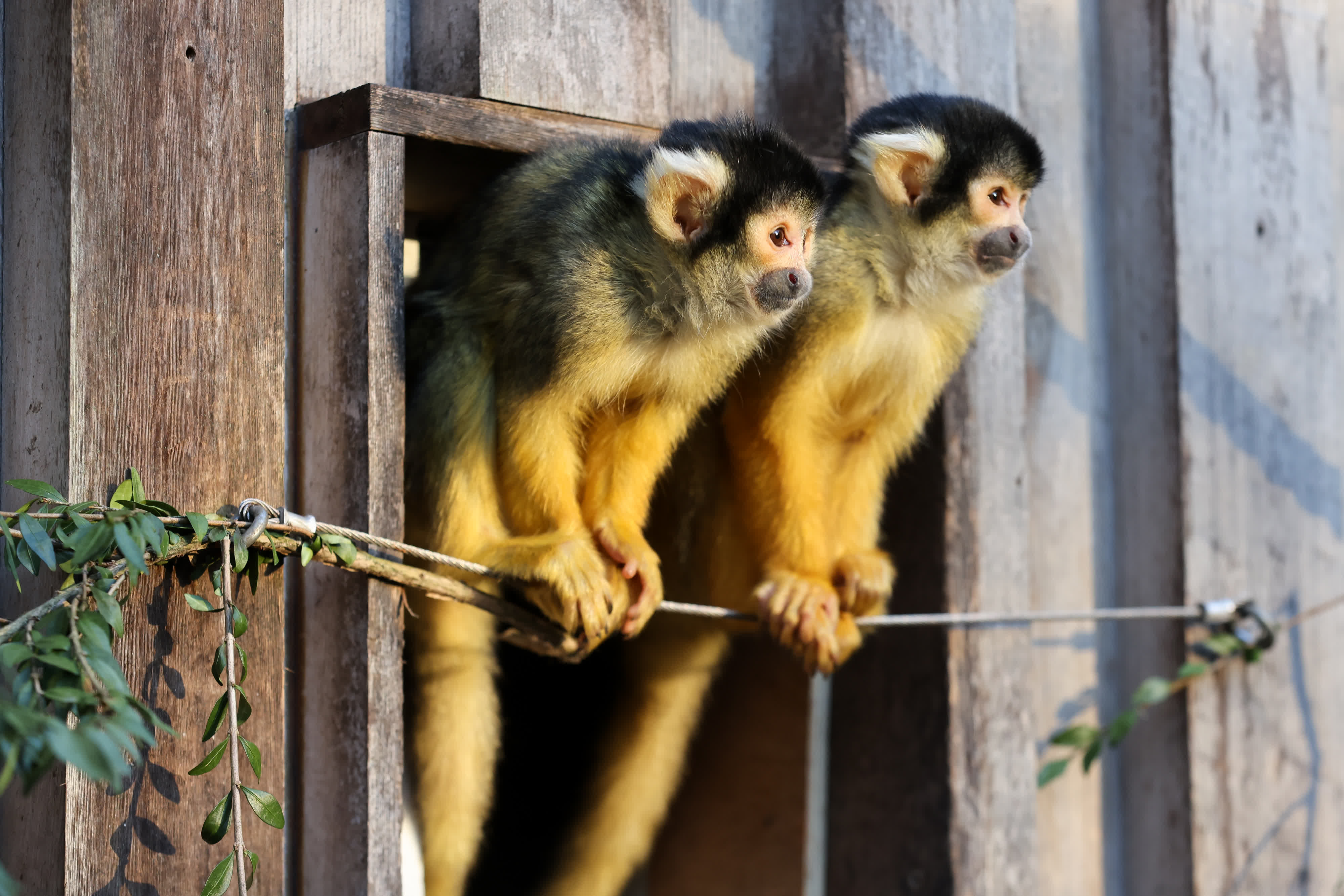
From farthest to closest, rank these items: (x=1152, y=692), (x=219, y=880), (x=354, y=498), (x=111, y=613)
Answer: (x=1152, y=692) < (x=354, y=498) < (x=219, y=880) < (x=111, y=613)

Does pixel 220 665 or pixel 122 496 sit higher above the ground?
pixel 122 496

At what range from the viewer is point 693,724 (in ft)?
10.0

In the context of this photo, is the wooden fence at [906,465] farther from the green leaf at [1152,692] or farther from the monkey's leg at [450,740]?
the monkey's leg at [450,740]

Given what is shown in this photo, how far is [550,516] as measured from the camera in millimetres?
2291

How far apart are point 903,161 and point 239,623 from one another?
155 centimetres

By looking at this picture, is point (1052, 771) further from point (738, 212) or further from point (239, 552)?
point (239, 552)

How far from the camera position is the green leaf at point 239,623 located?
5.29 feet

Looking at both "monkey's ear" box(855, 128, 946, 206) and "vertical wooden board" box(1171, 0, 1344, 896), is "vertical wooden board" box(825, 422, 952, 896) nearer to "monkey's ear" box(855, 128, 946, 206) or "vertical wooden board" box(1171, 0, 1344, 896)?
"monkey's ear" box(855, 128, 946, 206)

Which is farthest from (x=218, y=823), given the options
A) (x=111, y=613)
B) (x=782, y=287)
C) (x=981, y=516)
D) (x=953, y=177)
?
(x=953, y=177)

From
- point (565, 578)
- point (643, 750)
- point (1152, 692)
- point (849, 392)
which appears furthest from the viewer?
point (643, 750)

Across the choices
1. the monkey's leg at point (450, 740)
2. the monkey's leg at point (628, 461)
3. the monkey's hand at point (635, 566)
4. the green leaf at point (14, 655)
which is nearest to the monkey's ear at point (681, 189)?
the monkey's leg at point (628, 461)

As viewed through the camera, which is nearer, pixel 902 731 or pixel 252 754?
pixel 252 754

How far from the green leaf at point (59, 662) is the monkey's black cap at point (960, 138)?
1.74m

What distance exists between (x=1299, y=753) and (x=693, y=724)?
150 centimetres
